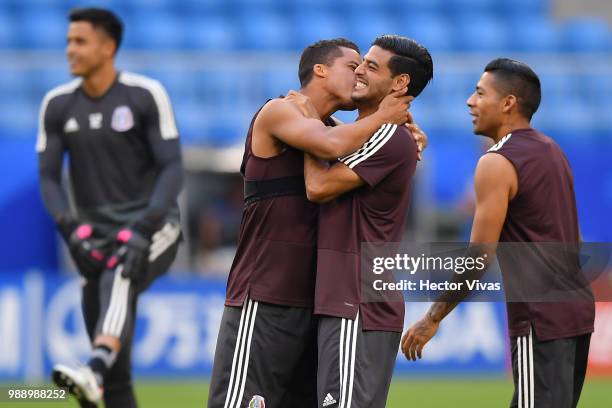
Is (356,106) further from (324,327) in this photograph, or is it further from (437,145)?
(437,145)

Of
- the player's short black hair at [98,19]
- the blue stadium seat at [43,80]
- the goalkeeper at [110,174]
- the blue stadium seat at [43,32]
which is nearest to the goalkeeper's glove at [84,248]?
the goalkeeper at [110,174]

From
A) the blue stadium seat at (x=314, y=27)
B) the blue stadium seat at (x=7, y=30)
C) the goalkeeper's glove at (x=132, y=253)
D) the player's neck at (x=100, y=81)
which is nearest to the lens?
the goalkeeper's glove at (x=132, y=253)

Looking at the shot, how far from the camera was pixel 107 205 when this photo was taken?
7148mm

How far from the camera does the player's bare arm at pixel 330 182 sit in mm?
5188

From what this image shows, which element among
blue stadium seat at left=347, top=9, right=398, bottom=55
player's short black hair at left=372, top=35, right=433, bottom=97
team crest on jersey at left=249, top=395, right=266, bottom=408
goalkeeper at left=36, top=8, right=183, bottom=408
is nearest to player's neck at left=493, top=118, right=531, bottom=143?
player's short black hair at left=372, top=35, right=433, bottom=97

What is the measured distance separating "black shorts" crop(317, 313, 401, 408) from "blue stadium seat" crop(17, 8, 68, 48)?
11359 mm

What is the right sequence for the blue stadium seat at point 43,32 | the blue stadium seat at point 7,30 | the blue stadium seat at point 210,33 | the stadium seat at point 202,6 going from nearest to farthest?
the blue stadium seat at point 7,30 → the blue stadium seat at point 43,32 → the blue stadium seat at point 210,33 → the stadium seat at point 202,6

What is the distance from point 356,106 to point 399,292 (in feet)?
3.06

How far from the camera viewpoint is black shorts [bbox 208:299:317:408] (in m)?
5.35

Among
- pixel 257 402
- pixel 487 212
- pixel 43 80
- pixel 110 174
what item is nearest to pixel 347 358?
pixel 257 402

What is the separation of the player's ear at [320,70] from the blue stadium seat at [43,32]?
1064cm

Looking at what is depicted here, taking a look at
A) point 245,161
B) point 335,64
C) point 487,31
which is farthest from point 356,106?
point 487,31

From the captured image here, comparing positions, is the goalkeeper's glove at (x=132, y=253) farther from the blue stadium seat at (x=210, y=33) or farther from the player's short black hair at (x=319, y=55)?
the blue stadium seat at (x=210, y=33)

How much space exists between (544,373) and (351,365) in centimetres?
88
